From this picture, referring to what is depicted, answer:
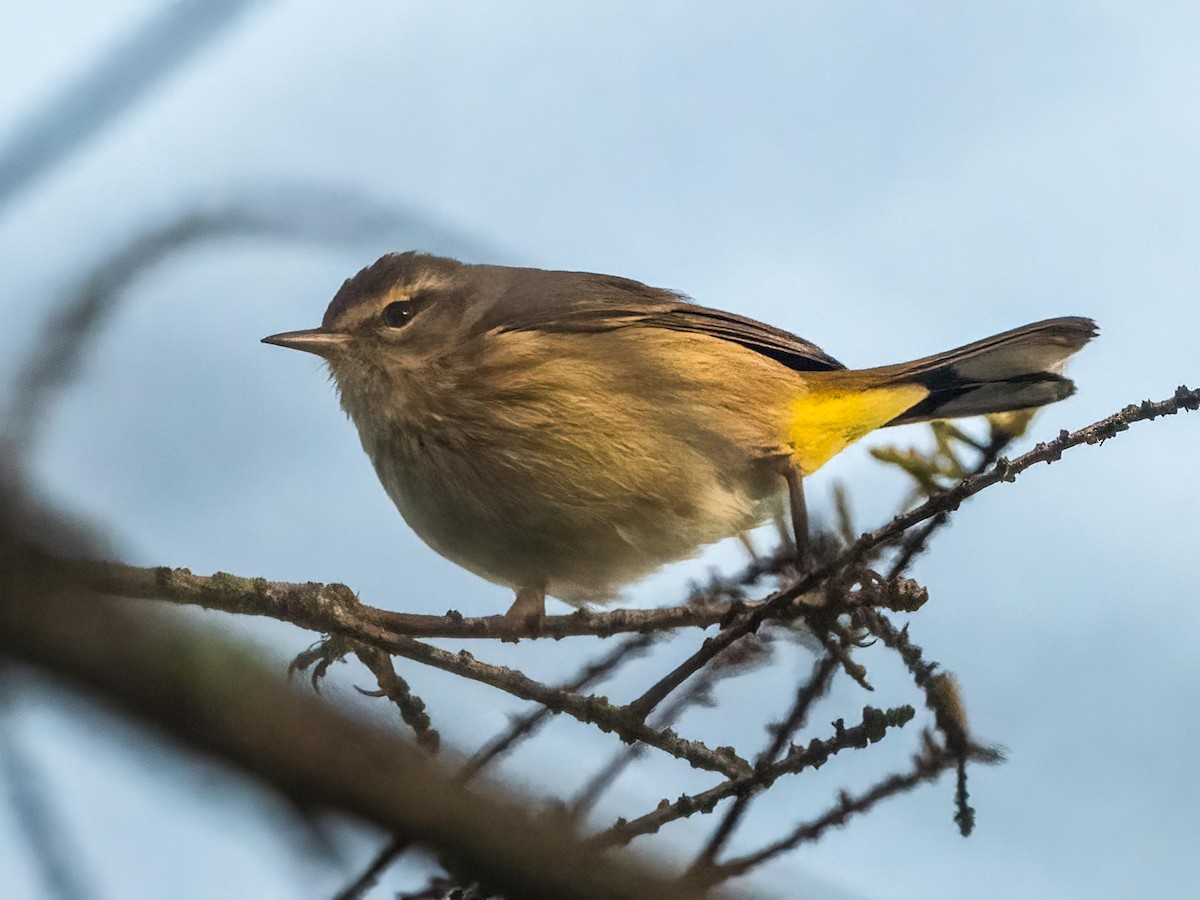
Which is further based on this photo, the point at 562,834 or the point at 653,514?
the point at 653,514

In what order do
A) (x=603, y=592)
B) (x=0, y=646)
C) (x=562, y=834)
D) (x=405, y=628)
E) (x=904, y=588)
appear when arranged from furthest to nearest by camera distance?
(x=603, y=592) → (x=405, y=628) → (x=904, y=588) → (x=562, y=834) → (x=0, y=646)

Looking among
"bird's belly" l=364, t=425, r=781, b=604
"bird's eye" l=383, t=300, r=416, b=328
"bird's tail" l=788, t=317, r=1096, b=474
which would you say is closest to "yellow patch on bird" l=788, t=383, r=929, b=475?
"bird's tail" l=788, t=317, r=1096, b=474

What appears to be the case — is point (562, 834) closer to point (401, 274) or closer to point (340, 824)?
point (340, 824)

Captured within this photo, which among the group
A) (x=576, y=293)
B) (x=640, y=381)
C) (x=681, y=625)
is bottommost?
(x=681, y=625)

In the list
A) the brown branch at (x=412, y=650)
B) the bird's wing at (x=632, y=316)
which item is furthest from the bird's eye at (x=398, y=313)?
the brown branch at (x=412, y=650)

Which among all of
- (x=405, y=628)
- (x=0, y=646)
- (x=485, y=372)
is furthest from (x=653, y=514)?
(x=0, y=646)

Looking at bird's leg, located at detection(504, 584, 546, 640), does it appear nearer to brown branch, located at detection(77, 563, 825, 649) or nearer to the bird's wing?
brown branch, located at detection(77, 563, 825, 649)
